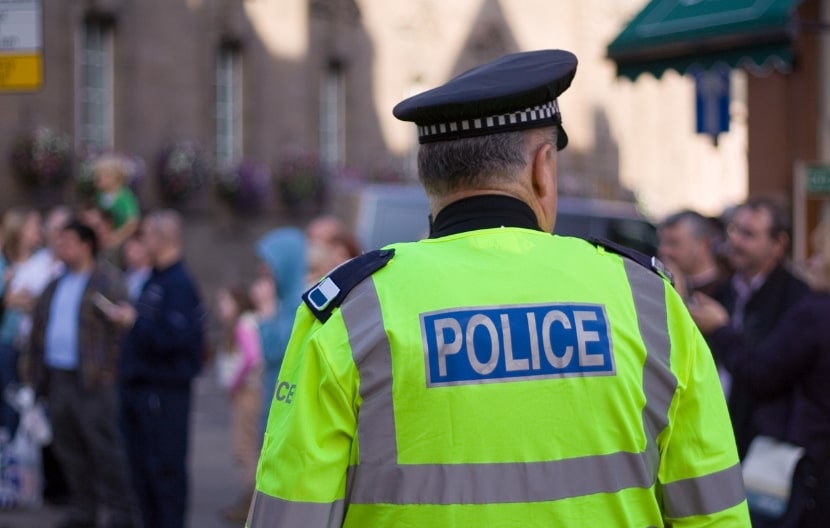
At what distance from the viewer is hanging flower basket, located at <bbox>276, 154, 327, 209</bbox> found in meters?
22.8

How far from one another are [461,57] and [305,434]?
25.6 meters

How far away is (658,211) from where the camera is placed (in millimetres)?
34562

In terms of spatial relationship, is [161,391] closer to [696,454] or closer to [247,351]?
[247,351]

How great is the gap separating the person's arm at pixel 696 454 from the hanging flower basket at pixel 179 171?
18080mm

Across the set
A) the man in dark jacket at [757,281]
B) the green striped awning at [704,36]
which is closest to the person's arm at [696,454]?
the man in dark jacket at [757,281]

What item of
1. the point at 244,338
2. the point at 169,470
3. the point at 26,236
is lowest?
the point at 169,470

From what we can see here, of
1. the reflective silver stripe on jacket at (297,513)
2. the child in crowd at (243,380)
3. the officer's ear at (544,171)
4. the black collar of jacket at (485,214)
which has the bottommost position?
the child in crowd at (243,380)

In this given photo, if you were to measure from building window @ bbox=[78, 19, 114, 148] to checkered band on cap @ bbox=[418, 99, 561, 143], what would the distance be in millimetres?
17489

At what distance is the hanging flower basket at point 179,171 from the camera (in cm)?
1998

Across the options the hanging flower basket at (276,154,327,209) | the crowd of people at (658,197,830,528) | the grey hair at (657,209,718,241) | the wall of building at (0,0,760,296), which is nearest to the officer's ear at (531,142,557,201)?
the crowd of people at (658,197,830,528)

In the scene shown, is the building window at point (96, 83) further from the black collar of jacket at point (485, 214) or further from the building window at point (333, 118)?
the black collar of jacket at point (485, 214)

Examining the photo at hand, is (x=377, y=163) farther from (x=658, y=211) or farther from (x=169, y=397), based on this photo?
(x=169, y=397)

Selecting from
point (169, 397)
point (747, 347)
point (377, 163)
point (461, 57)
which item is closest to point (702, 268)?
point (747, 347)

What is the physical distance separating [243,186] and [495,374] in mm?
19528
